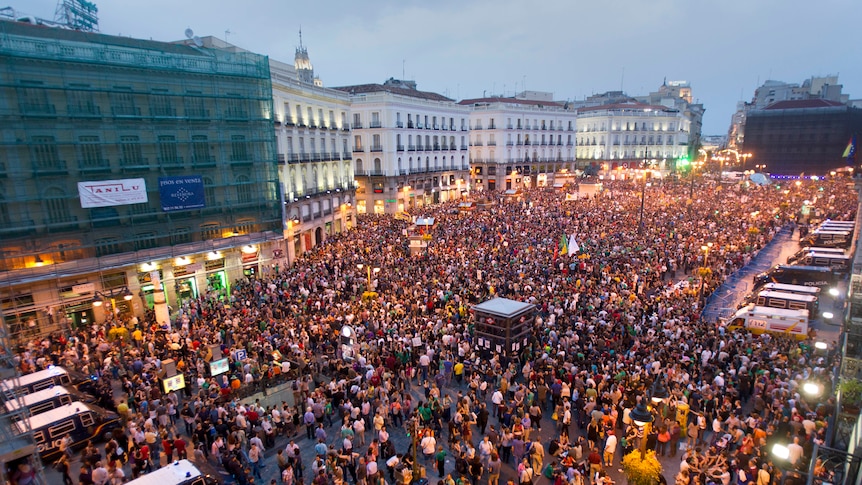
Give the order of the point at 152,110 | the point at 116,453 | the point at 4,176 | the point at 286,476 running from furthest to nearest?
the point at 152,110 < the point at 4,176 < the point at 116,453 < the point at 286,476

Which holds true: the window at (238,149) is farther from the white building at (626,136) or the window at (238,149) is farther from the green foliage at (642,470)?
the white building at (626,136)

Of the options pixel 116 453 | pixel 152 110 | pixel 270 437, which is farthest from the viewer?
pixel 152 110

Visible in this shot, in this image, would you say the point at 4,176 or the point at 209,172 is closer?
the point at 4,176

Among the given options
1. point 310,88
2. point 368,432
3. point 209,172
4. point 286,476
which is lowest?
point 368,432

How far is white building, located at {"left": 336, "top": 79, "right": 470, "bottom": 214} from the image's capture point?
50312 millimetres

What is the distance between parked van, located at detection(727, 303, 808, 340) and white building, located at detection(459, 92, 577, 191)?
49927mm

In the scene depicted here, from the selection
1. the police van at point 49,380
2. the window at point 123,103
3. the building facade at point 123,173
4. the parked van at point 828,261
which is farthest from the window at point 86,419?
the parked van at point 828,261

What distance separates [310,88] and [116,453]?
29.6 m

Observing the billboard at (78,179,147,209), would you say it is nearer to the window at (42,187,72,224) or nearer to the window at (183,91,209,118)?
the window at (42,187,72,224)

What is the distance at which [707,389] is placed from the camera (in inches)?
539

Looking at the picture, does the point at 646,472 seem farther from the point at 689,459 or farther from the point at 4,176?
the point at 4,176

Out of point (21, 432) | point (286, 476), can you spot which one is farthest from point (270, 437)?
point (21, 432)

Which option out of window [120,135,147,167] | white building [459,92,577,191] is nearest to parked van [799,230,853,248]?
window [120,135,147,167]

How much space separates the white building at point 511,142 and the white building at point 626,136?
11.3 m
